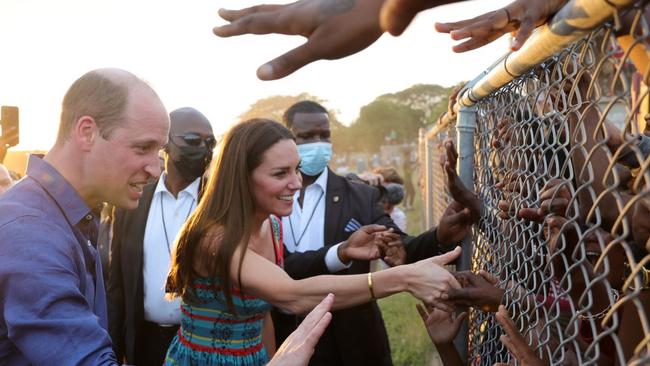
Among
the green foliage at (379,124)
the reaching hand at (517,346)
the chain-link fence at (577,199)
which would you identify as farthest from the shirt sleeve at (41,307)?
the green foliage at (379,124)

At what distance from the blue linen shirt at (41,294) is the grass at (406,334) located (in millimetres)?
4345

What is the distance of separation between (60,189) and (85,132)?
223mm

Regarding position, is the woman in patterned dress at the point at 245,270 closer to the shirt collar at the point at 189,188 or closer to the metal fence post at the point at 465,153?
the metal fence post at the point at 465,153

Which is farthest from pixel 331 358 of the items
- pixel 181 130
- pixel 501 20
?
pixel 501 20

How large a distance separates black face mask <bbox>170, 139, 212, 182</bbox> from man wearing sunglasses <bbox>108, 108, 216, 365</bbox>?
94 mm

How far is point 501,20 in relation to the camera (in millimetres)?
1163

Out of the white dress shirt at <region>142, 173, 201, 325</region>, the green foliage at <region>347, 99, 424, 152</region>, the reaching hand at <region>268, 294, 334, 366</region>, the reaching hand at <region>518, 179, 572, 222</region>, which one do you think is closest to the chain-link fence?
the reaching hand at <region>518, 179, 572, 222</region>

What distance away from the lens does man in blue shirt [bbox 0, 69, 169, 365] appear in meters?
1.63

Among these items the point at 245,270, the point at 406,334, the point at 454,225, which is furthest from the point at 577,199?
the point at 406,334

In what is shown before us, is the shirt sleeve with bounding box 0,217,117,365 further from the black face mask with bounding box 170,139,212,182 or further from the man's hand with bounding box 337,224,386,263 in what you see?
the black face mask with bounding box 170,139,212,182

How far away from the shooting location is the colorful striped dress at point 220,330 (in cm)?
273

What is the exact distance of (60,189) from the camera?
196 centimetres

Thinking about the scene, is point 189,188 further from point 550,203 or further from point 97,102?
point 550,203

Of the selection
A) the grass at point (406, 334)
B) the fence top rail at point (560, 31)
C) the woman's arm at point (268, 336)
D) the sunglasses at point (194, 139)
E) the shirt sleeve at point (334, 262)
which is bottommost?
the grass at point (406, 334)
